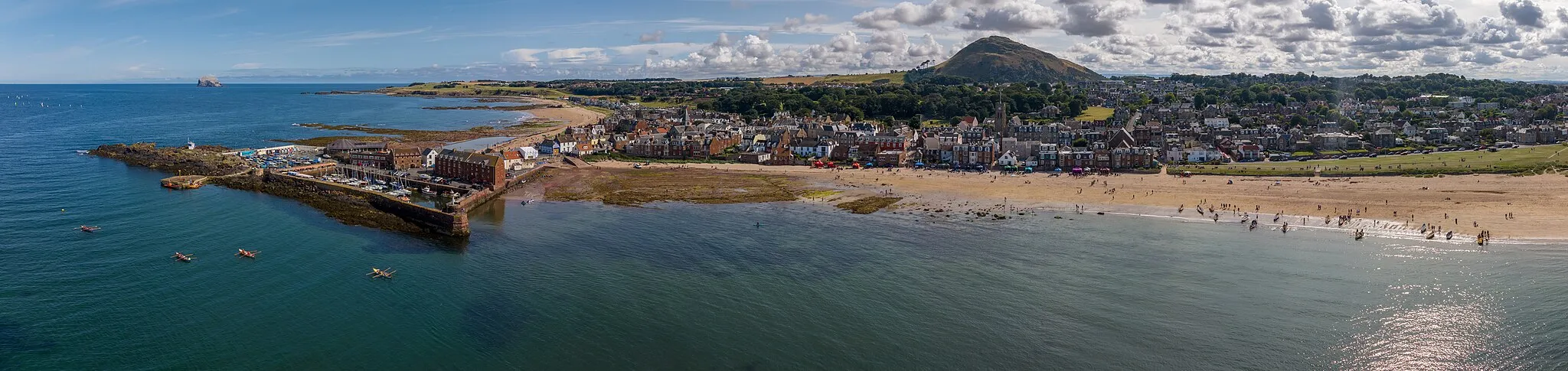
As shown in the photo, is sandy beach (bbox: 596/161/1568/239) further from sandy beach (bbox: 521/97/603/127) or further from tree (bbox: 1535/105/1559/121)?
sandy beach (bbox: 521/97/603/127)

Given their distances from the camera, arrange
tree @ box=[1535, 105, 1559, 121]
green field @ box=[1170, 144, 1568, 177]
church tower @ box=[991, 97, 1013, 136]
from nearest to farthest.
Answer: green field @ box=[1170, 144, 1568, 177]
church tower @ box=[991, 97, 1013, 136]
tree @ box=[1535, 105, 1559, 121]

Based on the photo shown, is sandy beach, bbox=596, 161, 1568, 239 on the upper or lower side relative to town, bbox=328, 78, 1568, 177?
lower

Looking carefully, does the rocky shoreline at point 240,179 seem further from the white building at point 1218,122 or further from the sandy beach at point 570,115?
the white building at point 1218,122

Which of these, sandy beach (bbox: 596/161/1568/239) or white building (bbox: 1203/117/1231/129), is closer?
sandy beach (bbox: 596/161/1568/239)

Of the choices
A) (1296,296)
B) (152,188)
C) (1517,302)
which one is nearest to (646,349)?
(1296,296)

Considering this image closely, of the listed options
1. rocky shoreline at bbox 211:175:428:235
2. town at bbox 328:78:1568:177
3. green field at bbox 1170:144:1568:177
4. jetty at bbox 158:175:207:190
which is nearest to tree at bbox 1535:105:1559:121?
town at bbox 328:78:1568:177

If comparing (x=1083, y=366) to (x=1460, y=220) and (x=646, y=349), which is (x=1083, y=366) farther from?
(x=1460, y=220)

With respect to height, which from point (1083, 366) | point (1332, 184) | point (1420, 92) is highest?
point (1420, 92)

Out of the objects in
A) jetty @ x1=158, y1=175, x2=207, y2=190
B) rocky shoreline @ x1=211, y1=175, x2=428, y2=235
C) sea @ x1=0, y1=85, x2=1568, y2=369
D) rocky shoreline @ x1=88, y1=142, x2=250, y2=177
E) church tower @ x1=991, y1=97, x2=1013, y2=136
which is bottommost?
sea @ x1=0, y1=85, x2=1568, y2=369
